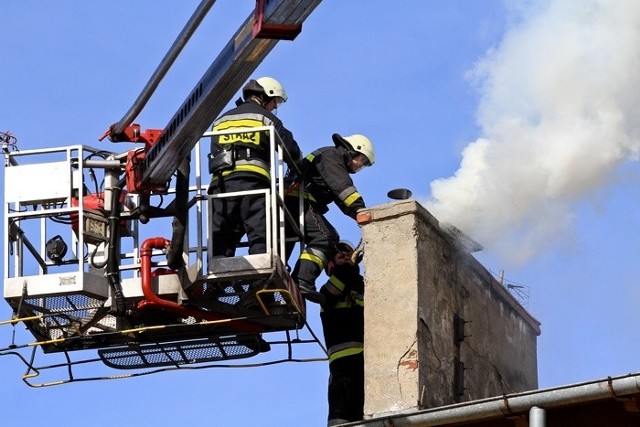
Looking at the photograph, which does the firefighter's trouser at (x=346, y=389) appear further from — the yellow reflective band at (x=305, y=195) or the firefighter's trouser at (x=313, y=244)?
the yellow reflective band at (x=305, y=195)

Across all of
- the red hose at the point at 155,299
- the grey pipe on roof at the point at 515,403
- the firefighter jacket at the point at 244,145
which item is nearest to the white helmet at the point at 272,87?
the firefighter jacket at the point at 244,145

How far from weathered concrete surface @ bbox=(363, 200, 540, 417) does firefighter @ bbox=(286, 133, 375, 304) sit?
1210 mm

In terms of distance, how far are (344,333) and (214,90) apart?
228cm

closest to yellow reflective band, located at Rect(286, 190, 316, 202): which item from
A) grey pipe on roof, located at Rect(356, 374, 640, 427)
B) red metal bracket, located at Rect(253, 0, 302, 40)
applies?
red metal bracket, located at Rect(253, 0, 302, 40)

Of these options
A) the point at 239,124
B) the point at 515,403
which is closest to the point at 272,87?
the point at 239,124

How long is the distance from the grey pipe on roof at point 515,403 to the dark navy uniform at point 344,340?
6.19 ft

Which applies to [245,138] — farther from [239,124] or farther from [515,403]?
[515,403]

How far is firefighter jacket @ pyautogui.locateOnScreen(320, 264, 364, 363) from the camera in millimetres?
14312

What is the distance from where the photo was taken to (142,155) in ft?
49.7

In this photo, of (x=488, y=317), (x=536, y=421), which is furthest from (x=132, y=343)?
(x=536, y=421)

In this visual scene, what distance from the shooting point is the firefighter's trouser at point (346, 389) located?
14.1 meters

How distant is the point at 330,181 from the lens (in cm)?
1471

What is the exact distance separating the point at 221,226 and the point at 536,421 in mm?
3944

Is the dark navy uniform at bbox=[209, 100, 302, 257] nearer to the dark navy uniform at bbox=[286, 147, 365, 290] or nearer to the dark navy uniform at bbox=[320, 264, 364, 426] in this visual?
the dark navy uniform at bbox=[286, 147, 365, 290]
